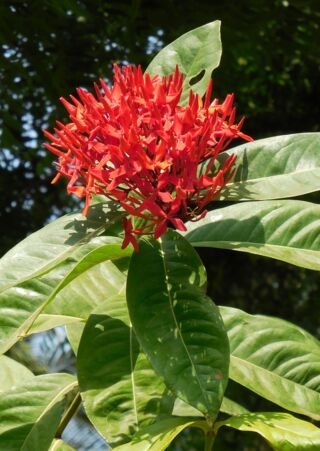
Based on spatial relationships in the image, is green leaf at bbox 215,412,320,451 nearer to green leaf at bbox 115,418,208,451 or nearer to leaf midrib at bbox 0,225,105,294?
green leaf at bbox 115,418,208,451

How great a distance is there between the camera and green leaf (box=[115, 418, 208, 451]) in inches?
33.2

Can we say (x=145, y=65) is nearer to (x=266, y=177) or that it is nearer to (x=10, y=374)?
(x=10, y=374)

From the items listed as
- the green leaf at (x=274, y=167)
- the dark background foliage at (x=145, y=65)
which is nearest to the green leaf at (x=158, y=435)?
the green leaf at (x=274, y=167)

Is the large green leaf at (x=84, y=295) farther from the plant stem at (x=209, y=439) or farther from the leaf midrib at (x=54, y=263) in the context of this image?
the plant stem at (x=209, y=439)

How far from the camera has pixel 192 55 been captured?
1.16m

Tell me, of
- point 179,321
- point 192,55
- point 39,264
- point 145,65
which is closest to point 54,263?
point 39,264

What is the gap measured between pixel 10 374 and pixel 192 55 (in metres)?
0.59

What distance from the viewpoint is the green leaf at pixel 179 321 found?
81 centimetres

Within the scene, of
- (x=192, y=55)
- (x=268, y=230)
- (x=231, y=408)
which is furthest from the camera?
(x=231, y=408)

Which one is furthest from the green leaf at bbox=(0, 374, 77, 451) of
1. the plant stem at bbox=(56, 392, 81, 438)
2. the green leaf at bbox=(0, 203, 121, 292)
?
the green leaf at bbox=(0, 203, 121, 292)

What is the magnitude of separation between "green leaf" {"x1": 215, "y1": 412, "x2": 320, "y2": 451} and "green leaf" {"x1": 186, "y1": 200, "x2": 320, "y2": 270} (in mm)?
189

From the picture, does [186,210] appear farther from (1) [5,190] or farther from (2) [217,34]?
(1) [5,190]

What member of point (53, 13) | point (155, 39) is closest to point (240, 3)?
point (155, 39)

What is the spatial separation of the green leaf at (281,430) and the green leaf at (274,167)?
277 mm
